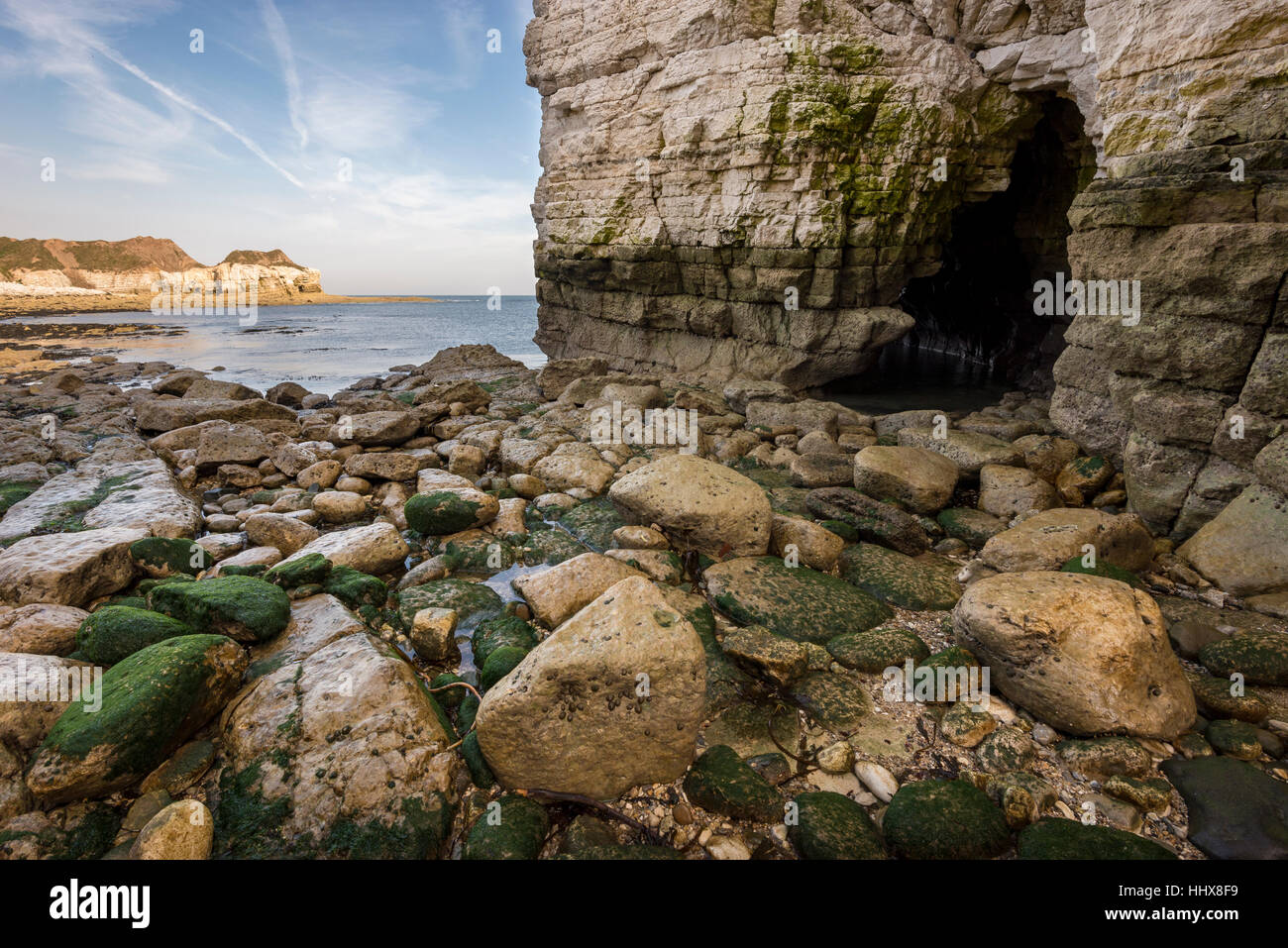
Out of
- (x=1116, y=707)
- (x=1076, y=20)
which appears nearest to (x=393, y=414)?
(x=1116, y=707)

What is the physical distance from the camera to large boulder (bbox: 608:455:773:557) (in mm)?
6180

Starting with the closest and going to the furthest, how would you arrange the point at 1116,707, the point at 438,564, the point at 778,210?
the point at 1116,707 → the point at 438,564 → the point at 778,210

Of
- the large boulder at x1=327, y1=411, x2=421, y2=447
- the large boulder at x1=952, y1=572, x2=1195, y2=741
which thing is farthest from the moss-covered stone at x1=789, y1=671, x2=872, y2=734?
the large boulder at x1=327, y1=411, x2=421, y2=447

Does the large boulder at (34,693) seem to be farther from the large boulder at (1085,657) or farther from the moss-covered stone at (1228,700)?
the moss-covered stone at (1228,700)

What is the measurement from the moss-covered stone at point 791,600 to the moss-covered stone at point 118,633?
14.9 feet

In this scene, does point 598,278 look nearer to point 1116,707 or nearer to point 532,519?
point 532,519

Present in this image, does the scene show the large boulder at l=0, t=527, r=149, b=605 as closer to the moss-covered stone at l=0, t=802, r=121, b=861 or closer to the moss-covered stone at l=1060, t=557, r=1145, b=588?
the moss-covered stone at l=0, t=802, r=121, b=861

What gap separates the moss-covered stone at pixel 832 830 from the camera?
309cm

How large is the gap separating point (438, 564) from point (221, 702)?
2.48 m

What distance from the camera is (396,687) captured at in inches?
152

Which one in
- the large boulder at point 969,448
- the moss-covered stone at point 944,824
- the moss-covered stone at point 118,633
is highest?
the large boulder at point 969,448

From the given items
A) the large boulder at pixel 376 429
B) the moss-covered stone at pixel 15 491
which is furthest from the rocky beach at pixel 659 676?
the large boulder at pixel 376 429

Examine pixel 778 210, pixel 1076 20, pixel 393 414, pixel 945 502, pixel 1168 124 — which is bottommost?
pixel 945 502

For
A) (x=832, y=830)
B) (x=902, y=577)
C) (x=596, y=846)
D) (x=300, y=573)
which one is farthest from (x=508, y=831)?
(x=902, y=577)
